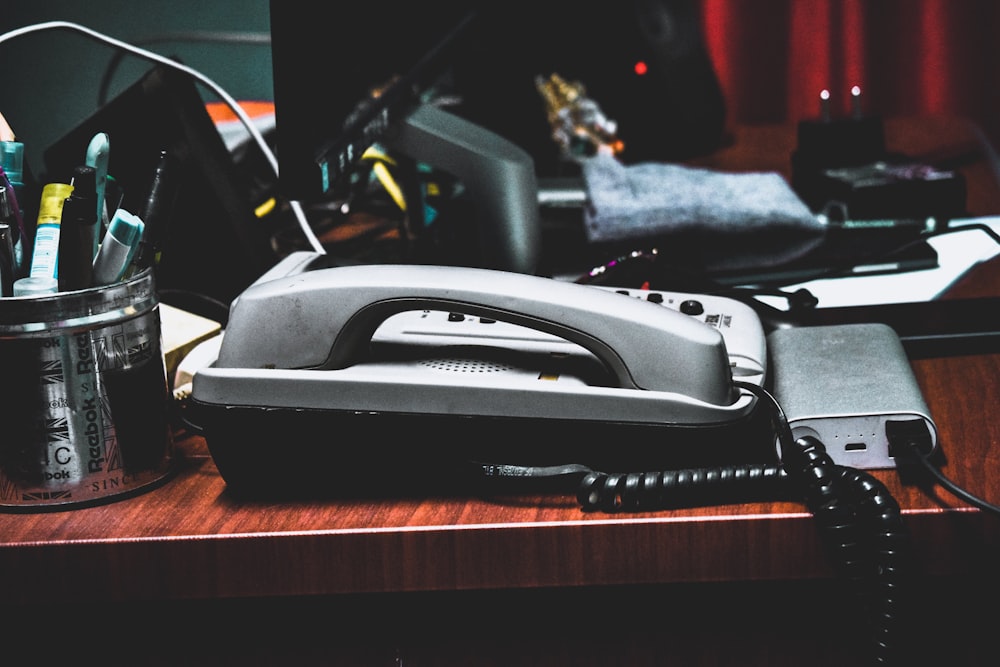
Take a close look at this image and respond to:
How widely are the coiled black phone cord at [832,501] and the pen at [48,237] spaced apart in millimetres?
279

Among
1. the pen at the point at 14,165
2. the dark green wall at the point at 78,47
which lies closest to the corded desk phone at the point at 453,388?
the pen at the point at 14,165

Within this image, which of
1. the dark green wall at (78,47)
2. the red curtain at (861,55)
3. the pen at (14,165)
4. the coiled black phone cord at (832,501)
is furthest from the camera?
the red curtain at (861,55)

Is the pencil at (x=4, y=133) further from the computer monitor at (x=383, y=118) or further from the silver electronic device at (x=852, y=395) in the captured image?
the silver electronic device at (x=852, y=395)

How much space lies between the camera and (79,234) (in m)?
0.47

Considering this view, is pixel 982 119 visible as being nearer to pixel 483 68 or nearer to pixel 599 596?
pixel 483 68

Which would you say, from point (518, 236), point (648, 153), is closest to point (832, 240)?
point (518, 236)

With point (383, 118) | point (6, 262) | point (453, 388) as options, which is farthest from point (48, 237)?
point (383, 118)

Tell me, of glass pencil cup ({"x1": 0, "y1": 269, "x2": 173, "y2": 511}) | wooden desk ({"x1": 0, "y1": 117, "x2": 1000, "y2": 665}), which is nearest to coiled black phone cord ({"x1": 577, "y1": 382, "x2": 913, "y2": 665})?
wooden desk ({"x1": 0, "y1": 117, "x2": 1000, "y2": 665})

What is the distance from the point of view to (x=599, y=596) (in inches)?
18.8

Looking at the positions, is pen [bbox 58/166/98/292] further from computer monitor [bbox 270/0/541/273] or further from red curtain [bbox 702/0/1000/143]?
red curtain [bbox 702/0/1000/143]

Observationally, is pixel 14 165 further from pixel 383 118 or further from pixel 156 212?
pixel 383 118

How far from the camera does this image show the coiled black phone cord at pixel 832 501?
0.42 metres

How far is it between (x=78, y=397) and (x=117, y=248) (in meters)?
0.07

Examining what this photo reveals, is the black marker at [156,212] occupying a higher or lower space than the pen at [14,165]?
lower
